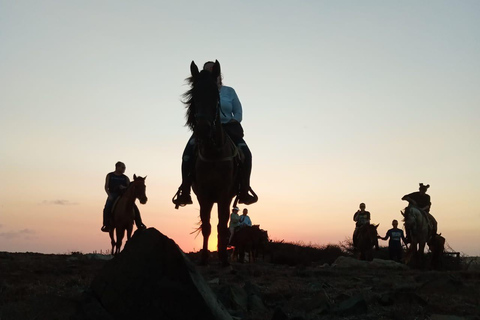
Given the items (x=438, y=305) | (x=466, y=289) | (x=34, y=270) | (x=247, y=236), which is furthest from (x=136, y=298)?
(x=247, y=236)

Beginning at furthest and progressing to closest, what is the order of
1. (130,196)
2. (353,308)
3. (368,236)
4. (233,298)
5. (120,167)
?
1. (368,236)
2. (120,167)
3. (130,196)
4. (233,298)
5. (353,308)

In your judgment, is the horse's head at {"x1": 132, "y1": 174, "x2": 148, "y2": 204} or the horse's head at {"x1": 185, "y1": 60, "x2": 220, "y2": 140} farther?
the horse's head at {"x1": 132, "y1": 174, "x2": 148, "y2": 204}

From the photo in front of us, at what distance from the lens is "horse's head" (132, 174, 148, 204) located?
14680 mm

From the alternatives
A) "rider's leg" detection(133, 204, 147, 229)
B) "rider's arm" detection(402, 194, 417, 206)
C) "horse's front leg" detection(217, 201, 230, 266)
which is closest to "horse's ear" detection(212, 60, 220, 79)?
"horse's front leg" detection(217, 201, 230, 266)

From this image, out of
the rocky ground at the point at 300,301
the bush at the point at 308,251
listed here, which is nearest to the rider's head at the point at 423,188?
the bush at the point at 308,251

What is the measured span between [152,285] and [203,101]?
5.40 m

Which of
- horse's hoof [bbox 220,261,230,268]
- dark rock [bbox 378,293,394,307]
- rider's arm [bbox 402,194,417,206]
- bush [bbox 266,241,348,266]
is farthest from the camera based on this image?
bush [bbox 266,241,348,266]

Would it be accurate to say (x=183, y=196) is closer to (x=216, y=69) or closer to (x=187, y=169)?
(x=187, y=169)

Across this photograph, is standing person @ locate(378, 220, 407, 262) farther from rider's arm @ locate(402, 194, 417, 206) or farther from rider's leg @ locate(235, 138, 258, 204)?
rider's leg @ locate(235, 138, 258, 204)

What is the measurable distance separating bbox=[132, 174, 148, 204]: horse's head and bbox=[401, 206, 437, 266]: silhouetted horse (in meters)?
9.45

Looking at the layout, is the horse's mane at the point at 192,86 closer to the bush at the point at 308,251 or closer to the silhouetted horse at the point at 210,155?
the silhouetted horse at the point at 210,155

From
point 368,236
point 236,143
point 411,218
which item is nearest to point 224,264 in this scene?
point 236,143

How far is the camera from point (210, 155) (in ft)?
30.6

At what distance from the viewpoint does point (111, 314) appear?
3.32 meters
